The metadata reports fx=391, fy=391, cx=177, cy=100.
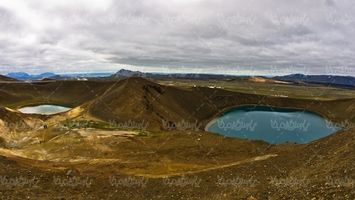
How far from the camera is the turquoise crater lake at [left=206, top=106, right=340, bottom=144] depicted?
92.9 m

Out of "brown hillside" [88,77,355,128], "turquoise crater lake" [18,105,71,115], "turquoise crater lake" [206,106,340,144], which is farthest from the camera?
"turquoise crater lake" [18,105,71,115]

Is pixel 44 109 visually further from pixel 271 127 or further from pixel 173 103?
pixel 271 127

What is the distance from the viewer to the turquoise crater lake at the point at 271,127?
92.9m

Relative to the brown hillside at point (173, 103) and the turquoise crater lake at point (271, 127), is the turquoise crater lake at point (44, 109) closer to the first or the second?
the brown hillside at point (173, 103)

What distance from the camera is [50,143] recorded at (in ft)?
199

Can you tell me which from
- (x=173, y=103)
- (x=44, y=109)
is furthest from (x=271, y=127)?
(x=44, y=109)

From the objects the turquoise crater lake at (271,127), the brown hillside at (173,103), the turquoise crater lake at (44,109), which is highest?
the brown hillside at (173,103)

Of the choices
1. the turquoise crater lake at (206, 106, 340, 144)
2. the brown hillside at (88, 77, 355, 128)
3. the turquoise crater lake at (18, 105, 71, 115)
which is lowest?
the turquoise crater lake at (206, 106, 340, 144)

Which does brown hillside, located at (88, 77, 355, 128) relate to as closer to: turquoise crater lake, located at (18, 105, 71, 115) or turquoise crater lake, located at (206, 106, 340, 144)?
turquoise crater lake, located at (206, 106, 340, 144)

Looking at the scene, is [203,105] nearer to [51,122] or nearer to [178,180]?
[51,122]

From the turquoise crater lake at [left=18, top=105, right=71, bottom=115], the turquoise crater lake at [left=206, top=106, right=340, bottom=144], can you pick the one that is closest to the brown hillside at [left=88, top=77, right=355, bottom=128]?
the turquoise crater lake at [left=206, top=106, right=340, bottom=144]

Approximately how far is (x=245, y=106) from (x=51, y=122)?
286 feet

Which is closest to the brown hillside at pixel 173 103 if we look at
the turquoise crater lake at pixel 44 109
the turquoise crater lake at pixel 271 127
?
the turquoise crater lake at pixel 271 127

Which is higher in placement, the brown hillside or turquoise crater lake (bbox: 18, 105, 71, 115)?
the brown hillside
